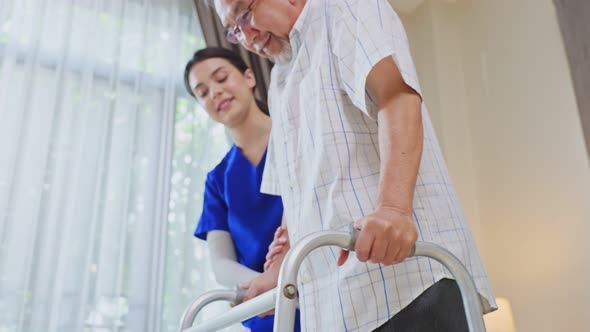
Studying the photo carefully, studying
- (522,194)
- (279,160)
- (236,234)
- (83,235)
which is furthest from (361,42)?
(522,194)

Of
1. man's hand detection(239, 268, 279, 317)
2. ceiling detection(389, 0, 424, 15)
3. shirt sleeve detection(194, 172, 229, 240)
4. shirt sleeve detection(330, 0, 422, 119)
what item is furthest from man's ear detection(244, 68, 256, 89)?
ceiling detection(389, 0, 424, 15)

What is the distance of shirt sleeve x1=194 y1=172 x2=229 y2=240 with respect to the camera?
175cm

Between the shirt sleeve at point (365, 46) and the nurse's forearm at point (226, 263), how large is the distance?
2.47 ft

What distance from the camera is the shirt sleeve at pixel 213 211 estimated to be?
1.75m

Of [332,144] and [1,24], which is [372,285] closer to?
[332,144]

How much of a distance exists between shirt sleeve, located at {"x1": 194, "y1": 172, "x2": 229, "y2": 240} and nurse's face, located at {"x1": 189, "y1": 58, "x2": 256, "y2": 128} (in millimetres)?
194

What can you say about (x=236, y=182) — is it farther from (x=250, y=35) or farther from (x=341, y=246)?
(x=341, y=246)

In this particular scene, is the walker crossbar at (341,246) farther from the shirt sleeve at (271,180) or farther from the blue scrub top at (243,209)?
the blue scrub top at (243,209)

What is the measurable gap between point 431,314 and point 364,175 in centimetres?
23

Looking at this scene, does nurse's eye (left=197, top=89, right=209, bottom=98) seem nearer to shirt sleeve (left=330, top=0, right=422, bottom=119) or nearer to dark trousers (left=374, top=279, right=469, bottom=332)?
shirt sleeve (left=330, top=0, right=422, bottom=119)

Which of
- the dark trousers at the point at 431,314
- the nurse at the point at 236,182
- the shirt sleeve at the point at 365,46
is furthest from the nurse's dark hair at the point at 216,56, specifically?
the dark trousers at the point at 431,314

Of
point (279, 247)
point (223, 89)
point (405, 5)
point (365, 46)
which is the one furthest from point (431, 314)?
point (405, 5)

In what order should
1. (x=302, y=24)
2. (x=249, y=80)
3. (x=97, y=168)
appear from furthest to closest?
(x=97, y=168)
(x=249, y=80)
(x=302, y=24)

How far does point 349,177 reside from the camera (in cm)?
91
